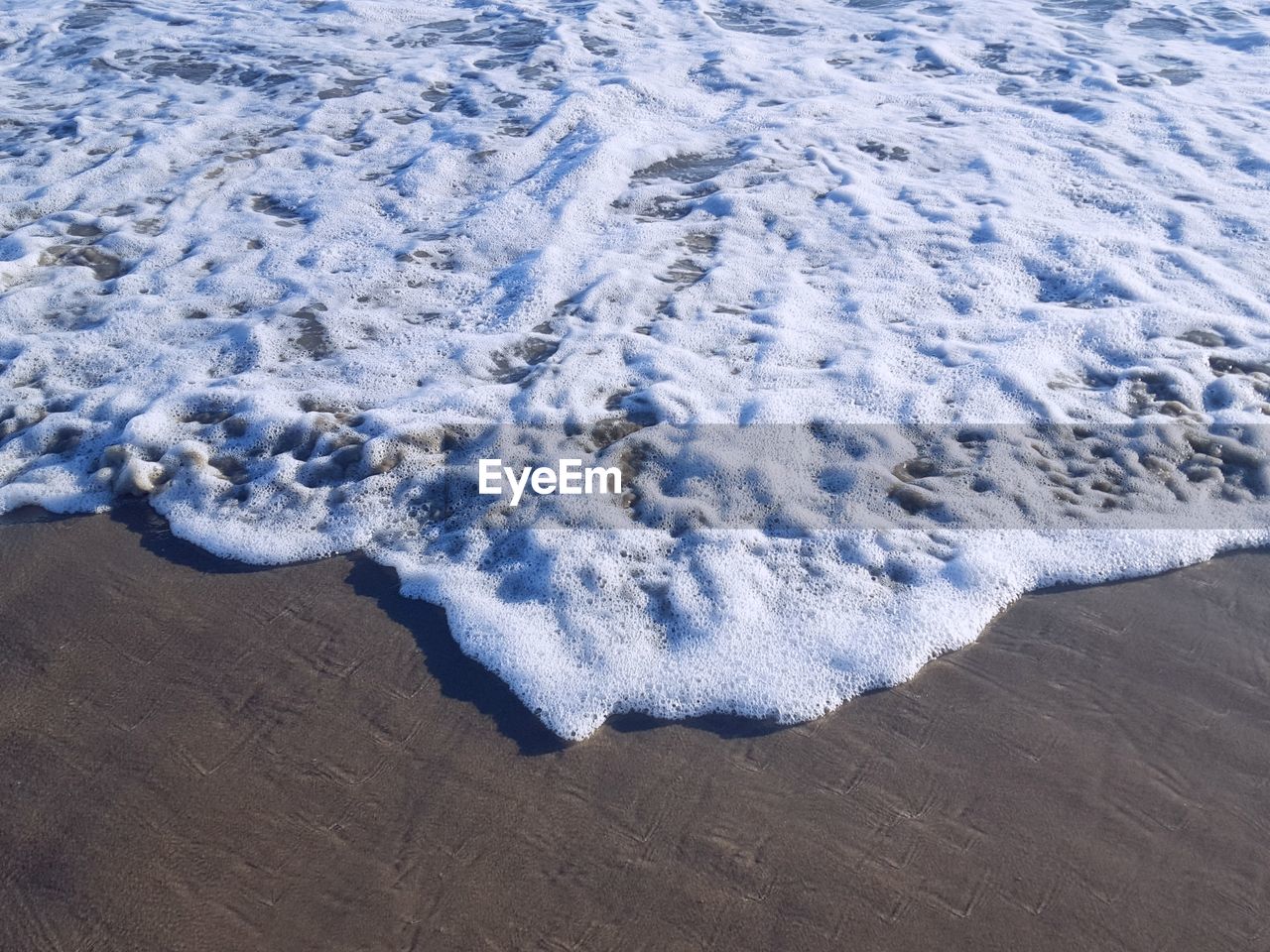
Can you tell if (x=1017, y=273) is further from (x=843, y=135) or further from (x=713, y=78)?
(x=713, y=78)

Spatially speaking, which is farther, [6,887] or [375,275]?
[375,275]

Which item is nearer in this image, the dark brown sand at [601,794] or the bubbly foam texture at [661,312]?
the dark brown sand at [601,794]

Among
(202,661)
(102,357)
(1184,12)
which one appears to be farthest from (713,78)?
(202,661)

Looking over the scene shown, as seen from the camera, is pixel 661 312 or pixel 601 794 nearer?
pixel 601 794

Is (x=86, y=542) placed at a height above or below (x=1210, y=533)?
below
